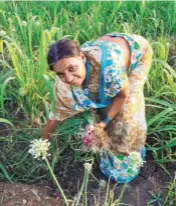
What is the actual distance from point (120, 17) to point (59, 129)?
1427 mm

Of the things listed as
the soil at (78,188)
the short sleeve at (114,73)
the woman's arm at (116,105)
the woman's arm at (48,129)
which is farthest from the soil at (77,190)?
the short sleeve at (114,73)

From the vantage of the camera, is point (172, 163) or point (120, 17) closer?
point (172, 163)

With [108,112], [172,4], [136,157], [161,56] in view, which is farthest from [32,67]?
[172,4]

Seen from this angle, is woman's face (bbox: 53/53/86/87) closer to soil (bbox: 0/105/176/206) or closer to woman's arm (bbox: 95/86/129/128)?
woman's arm (bbox: 95/86/129/128)

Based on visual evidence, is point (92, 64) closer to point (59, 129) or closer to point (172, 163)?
point (59, 129)

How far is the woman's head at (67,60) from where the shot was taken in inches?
69.7

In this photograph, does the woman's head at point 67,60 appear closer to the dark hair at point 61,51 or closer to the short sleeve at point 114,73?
the dark hair at point 61,51

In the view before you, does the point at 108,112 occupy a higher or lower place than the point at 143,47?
lower

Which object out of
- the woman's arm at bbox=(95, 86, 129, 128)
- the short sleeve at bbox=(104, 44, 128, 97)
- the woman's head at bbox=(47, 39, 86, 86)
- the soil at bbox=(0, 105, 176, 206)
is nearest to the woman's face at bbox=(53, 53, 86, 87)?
the woman's head at bbox=(47, 39, 86, 86)

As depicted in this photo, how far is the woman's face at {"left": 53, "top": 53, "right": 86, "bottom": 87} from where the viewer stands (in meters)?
1.78

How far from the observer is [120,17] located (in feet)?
11.1

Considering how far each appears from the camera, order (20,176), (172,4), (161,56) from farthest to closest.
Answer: (172,4)
(161,56)
(20,176)

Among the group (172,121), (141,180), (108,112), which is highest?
(108,112)

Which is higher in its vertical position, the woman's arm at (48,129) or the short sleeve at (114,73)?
the short sleeve at (114,73)
